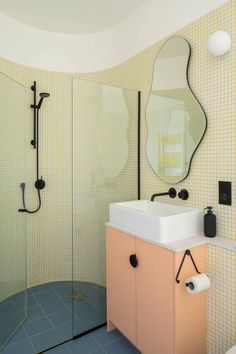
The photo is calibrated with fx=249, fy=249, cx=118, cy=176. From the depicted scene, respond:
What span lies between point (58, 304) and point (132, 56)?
237 centimetres

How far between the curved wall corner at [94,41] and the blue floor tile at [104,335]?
2.33 m

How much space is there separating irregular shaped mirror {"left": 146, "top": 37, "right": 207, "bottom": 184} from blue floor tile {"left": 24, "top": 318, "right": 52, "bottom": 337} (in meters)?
1.49

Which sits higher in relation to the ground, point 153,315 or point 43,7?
point 43,7

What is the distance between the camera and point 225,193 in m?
1.53

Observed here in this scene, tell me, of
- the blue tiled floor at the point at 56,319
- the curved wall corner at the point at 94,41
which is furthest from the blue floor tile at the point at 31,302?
the curved wall corner at the point at 94,41

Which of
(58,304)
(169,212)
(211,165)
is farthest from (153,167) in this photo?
(58,304)

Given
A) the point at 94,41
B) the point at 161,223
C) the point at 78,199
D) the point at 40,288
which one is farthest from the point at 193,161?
the point at 40,288

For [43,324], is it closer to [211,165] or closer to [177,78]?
[211,165]

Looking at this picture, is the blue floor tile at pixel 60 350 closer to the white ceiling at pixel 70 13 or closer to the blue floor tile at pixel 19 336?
the blue floor tile at pixel 19 336

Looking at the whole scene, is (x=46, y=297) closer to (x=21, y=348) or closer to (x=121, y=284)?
(x=21, y=348)

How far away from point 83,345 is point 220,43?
216cm

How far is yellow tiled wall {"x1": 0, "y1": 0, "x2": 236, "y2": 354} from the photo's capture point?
4.76ft

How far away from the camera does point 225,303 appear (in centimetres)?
140

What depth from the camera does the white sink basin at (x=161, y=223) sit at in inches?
56.3
